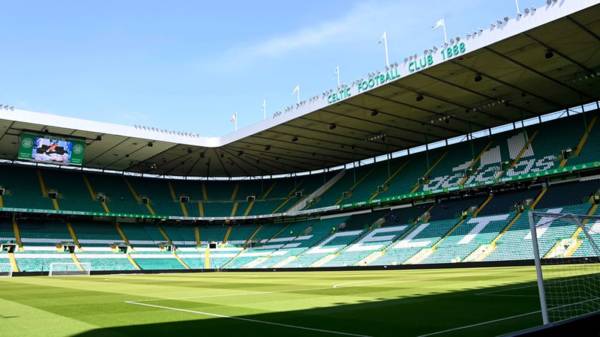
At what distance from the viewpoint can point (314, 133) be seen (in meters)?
41.1

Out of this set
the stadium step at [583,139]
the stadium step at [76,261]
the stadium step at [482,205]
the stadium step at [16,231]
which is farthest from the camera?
the stadium step at [16,231]

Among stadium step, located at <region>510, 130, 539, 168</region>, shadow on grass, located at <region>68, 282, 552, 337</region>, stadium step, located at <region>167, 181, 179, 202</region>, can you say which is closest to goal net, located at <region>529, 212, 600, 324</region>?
shadow on grass, located at <region>68, 282, 552, 337</region>

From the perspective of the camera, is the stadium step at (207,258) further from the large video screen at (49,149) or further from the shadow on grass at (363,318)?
the shadow on grass at (363,318)

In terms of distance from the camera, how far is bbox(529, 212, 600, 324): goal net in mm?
7781

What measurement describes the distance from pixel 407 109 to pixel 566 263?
52.0ft

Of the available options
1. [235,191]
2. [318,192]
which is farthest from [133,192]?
[318,192]

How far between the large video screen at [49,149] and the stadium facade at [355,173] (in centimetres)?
12

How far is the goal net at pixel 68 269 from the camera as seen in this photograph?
4162 cm

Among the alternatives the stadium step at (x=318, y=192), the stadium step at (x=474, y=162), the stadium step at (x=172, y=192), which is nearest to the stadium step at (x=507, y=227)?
the stadium step at (x=474, y=162)

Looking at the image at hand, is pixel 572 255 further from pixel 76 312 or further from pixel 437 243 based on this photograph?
pixel 76 312

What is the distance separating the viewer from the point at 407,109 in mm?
35406

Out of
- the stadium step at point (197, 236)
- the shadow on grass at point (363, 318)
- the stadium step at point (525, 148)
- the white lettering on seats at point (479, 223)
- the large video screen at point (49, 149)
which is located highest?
the large video screen at point (49, 149)

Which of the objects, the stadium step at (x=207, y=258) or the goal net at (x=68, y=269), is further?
the stadium step at (x=207, y=258)

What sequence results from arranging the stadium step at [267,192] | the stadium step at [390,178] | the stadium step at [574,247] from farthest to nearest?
1. the stadium step at [267,192]
2. the stadium step at [390,178]
3. the stadium step at [574,247]
